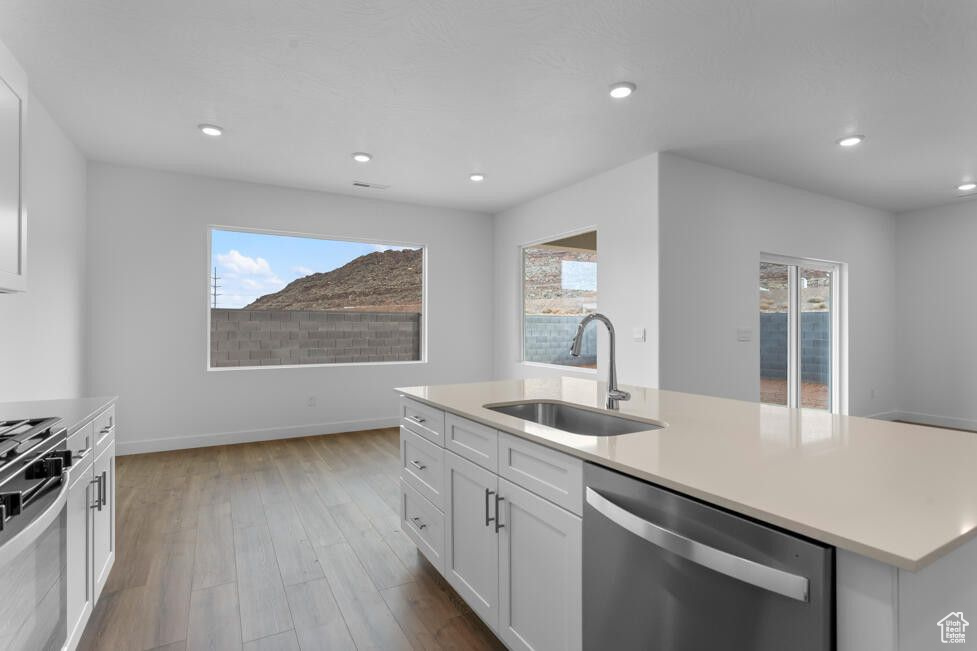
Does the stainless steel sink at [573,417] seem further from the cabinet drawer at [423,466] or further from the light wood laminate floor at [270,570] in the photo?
the light wood laminate floor at [270,570]

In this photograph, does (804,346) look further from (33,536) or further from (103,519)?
(33,536)

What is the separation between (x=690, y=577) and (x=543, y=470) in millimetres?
540

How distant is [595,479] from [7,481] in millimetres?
1410

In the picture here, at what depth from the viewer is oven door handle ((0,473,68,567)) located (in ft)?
3.53

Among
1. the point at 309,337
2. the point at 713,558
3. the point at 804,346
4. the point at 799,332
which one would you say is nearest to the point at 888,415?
the point at 804,346

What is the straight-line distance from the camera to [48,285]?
3398 mm

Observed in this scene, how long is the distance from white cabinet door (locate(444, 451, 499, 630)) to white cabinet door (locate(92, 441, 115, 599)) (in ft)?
4.47

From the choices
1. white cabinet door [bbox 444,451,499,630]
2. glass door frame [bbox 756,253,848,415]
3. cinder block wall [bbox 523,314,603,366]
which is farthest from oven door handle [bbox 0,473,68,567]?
glass door frame [bbox 756,253,848,415]

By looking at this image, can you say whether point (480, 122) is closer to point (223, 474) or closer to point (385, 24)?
point (385, 24)

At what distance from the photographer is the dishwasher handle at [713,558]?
844mm

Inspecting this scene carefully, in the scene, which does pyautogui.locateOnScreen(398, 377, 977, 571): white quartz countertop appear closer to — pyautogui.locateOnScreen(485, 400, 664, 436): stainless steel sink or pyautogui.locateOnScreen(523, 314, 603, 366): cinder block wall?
pyautogui.locateOnScreen(485, 400, 664, 436): stainless steel sink

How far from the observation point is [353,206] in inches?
212

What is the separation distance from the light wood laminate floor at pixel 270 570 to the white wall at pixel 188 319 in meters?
0.80

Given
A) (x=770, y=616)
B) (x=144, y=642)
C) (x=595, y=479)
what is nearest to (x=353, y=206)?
(x=144, y=642)
